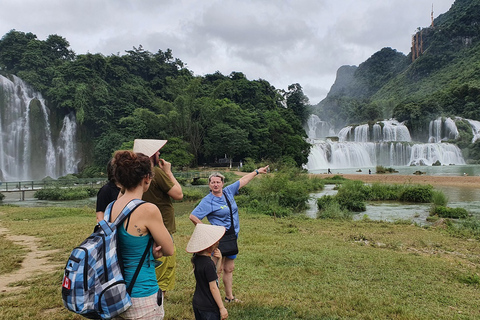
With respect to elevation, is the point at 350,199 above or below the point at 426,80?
below

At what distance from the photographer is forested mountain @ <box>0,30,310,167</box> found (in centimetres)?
4338

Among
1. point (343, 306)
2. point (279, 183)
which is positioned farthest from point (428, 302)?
point (279, 183)

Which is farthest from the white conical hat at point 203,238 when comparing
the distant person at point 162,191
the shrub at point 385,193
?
the shrub at point 385,193

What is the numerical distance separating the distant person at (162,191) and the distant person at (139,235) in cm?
72

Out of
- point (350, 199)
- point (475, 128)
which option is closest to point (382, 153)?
point (475, 128)

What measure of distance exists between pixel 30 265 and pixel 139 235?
5142 millimetres

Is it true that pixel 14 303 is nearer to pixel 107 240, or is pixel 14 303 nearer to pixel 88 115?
pixel 107 240

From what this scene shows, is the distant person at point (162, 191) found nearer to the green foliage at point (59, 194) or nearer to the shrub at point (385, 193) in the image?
the shrub at point (385, 193)

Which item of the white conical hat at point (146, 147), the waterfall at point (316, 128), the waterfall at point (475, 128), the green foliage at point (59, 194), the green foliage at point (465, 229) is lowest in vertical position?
the green foliage at point (59, 194)

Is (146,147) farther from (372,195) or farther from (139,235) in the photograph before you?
(372,195)

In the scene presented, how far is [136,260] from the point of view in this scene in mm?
1909

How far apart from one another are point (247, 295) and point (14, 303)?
2769mm

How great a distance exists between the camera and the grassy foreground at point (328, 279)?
3605mm

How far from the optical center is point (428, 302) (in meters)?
3.92
